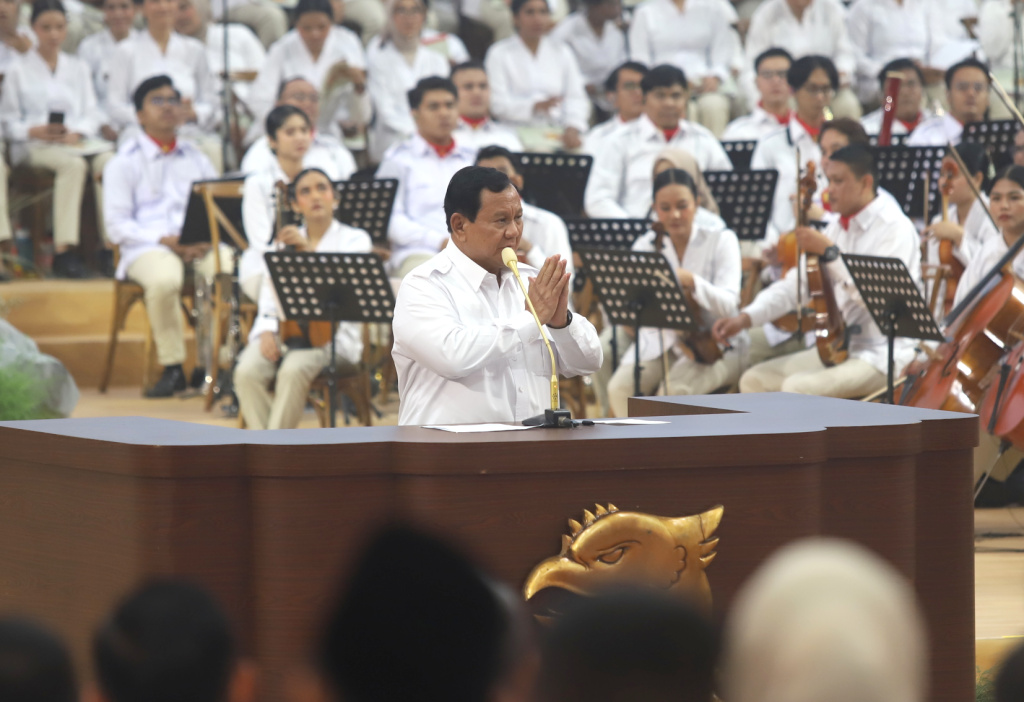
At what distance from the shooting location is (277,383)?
670 cm

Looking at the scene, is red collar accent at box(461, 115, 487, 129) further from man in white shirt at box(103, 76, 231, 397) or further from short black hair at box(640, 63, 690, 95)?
man in white shirt at box(103, 76, 231, 397)

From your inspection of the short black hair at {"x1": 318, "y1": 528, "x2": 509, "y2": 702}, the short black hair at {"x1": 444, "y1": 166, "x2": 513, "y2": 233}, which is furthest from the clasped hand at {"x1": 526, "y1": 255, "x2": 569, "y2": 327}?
the short black hair at {"x1": 318, "y1": 528, "x2": 509, "y2": 702}

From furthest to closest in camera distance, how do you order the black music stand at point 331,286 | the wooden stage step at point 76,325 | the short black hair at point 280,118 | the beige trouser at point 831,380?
the wooden stage step at point 76,325 < the short black hair at point 280,118 < the beige trouser at point 831,380 < the black music stand at point 331,286

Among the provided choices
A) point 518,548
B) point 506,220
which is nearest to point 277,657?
point 518,548

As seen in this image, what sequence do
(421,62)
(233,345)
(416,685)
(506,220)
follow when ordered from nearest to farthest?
(416,685) → (506,220) → (233,345) → (421,62)

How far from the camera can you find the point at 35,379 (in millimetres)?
6848

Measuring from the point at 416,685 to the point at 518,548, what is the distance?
63.8 inches

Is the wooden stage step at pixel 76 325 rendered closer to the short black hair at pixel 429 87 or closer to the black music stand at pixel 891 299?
the short black hair at pixel 429 87

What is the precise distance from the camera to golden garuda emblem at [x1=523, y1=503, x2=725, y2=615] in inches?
119

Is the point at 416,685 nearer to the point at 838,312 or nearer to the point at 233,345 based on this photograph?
the point at 838,312

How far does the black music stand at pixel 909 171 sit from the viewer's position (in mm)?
7438

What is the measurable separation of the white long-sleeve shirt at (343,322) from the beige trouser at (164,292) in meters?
1.74

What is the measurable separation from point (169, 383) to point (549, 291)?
17.8 ft

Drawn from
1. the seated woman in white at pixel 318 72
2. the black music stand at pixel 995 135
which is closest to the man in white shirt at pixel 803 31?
the black music stand at pixel 995 135
